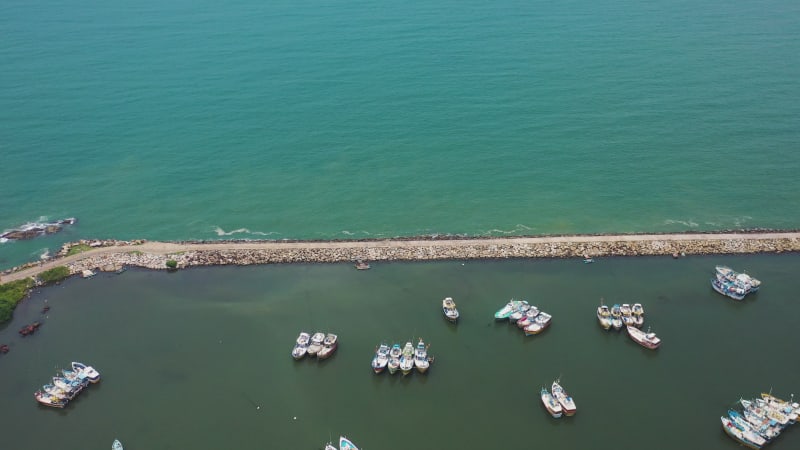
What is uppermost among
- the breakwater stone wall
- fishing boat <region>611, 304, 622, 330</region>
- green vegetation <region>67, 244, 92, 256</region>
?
green vegetation <region>67, 244, 92, 256</region>

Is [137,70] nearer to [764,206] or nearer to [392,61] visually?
[392,61]

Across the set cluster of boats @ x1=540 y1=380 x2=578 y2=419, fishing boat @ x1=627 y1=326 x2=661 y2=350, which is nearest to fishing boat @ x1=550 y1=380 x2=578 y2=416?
cluster of boats @ x1=540 y1=380 x2=578 y2=419

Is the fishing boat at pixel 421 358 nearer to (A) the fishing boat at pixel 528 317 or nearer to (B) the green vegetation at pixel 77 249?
(A) the fishing boat at pixel 528 317

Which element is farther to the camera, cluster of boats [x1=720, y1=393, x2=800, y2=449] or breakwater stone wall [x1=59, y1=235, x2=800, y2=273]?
breakwater stone wall [x1=59, y1=235, x2=800, y2=273]

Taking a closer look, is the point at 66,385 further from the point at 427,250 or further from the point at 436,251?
the point at 436,251

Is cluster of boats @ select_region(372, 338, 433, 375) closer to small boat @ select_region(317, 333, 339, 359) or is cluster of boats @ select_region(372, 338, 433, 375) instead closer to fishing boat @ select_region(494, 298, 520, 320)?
small boat @ select_region(317, 333, 339, 359)

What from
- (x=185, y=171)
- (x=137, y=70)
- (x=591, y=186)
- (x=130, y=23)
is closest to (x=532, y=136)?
(x=591, y=186)
